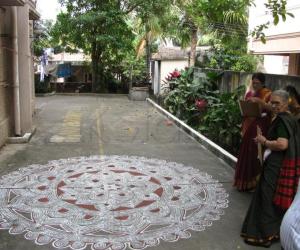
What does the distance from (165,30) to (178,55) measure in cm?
253

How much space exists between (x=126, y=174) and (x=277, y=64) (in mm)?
11953

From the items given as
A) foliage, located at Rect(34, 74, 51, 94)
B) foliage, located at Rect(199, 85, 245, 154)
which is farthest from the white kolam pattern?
foliage, located at Rect(34, 74, 51, 94)

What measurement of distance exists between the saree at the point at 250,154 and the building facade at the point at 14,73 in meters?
5.24

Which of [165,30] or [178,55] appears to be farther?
[165,30]

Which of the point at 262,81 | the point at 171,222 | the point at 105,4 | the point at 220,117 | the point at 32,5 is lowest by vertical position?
the point at 171,222

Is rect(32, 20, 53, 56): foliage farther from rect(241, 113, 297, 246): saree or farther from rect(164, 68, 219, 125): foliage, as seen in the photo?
rect(241, 113, 297, 246): saree

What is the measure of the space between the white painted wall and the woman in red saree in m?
10.8

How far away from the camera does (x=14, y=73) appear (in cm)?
930

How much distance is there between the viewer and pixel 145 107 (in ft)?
57.2

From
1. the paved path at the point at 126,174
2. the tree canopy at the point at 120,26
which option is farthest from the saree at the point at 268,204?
the tree canopy at the point at 120,26

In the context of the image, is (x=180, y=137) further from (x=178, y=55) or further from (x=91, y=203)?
(x=178, y=55)

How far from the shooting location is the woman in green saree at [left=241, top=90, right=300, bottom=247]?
168 inches

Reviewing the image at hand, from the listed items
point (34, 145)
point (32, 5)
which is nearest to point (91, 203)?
point (34, 145)

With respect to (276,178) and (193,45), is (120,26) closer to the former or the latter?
(193,45)
